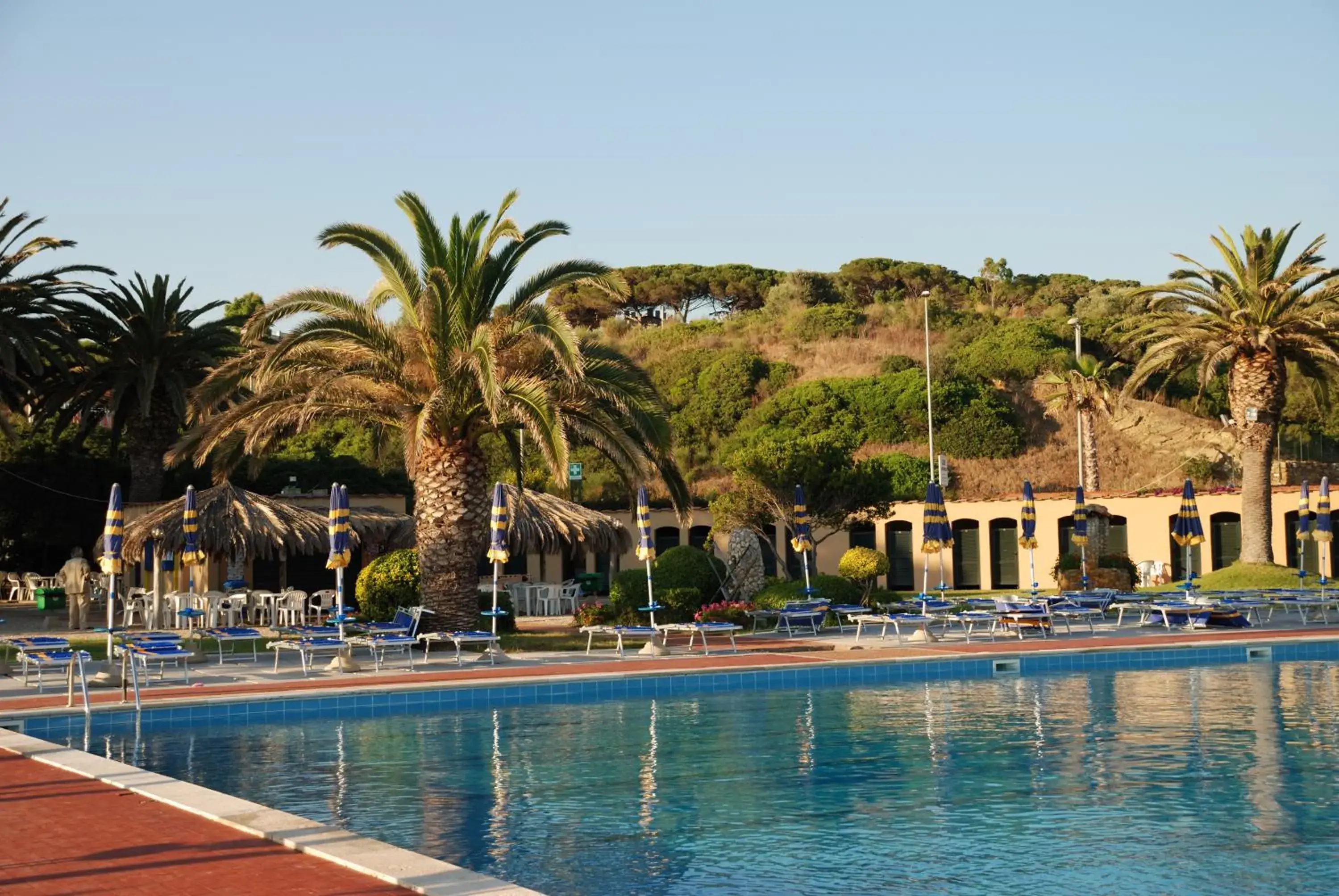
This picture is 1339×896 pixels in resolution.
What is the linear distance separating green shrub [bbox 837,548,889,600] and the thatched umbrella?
10.7 metres

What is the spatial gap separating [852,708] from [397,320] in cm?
891

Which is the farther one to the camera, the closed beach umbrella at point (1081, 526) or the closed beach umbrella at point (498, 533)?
the closed beach umbrella at point (1081, 526)

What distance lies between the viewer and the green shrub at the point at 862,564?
2995cm

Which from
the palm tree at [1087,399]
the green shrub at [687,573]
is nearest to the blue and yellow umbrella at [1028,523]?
the green shrub at [687,573]

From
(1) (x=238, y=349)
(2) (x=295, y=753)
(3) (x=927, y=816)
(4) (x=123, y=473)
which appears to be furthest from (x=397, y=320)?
(4) (x=123, y=473)

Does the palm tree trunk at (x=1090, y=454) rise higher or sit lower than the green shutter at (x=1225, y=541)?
higher

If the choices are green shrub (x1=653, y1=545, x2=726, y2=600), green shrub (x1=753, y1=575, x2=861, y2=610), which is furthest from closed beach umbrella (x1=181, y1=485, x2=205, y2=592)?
green shrub (x1=753, y1=575, x2=861, y2=610)

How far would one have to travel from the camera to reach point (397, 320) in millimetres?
20172

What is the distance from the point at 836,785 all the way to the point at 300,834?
4.62 meters

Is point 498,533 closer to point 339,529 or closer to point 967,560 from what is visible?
point 339,529

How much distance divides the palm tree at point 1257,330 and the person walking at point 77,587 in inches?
893

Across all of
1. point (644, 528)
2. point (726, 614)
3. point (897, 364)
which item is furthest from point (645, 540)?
point (897, 364)

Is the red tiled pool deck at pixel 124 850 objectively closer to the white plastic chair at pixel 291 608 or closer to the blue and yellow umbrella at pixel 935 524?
the white plastic chair at pixel 291 608

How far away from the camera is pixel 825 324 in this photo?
67875mm
